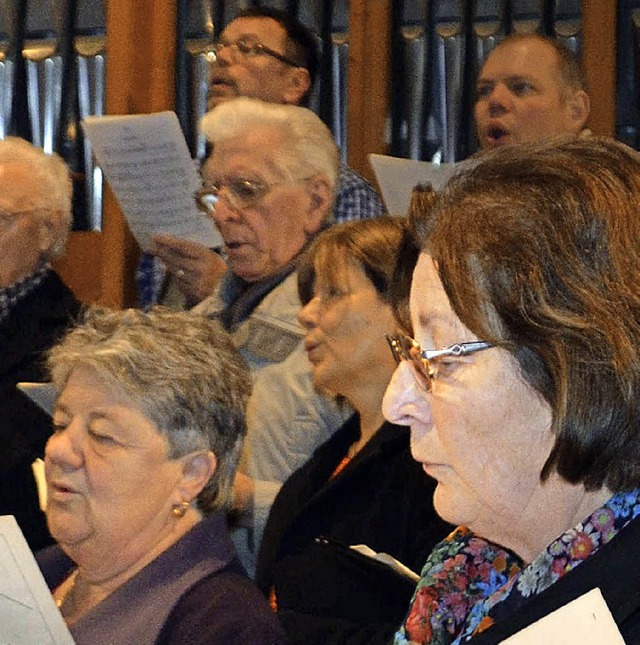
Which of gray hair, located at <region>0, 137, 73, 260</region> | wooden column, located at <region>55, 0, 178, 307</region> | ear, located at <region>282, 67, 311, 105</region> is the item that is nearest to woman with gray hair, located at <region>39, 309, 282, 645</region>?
gray hair, located at <region>0, 137, 73, 260</region>

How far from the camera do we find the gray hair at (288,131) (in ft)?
9.92

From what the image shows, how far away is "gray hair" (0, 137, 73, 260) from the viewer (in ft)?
11.4

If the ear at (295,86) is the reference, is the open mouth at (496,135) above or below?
below

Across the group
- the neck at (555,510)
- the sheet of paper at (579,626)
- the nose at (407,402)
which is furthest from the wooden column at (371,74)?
the sheet of paper at (579,626)

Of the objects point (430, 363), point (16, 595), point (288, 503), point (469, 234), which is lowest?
point (288, 503)

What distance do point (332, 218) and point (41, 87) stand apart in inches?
82.8

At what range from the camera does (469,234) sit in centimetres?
141

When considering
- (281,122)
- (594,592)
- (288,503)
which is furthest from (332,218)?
(594,592)

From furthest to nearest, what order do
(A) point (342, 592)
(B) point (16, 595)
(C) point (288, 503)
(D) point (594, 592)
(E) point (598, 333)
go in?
(C) point (288, 503)
(A) point (342, 592)
(B) point (16, 595)
(E) point (598, 333)
(D) point (594, 592)

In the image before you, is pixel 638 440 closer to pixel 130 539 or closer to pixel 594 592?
pixel 594 592

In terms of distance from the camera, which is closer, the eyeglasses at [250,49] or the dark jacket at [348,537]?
the dark jacket at [348,537]

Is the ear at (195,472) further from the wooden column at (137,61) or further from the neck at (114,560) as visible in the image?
the wooden column at (137,61)

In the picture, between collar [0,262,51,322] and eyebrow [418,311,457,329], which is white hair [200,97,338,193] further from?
eyebrow [418,311,457,329]

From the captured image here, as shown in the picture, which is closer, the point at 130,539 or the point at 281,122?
the point at 130,539
